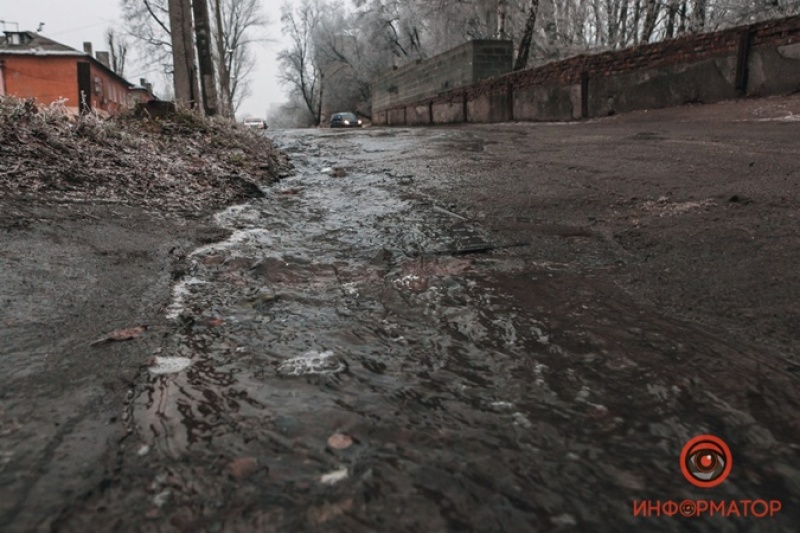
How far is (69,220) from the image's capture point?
2.85 m

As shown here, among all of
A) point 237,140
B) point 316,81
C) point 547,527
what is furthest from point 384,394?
point 316,81

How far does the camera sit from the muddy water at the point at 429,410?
948mm

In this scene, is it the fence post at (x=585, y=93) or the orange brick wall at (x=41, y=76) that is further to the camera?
the orange brick wall at (x=41, y=76)

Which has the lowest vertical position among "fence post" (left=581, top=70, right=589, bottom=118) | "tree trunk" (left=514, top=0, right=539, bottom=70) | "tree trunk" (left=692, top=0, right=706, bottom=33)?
"fence post" (left=581, top=70, right=589, bottom=118)

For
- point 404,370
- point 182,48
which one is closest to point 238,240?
point 404,370

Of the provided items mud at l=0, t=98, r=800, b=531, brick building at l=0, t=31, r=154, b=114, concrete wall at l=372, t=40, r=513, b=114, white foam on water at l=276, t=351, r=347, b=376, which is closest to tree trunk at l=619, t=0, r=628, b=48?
concrete wall at l=372, t=40, r=513, b=114

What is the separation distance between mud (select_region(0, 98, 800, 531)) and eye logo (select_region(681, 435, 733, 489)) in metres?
0.02

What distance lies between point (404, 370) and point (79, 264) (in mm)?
1689

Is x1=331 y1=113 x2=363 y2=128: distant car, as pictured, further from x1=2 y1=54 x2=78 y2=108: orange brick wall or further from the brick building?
x1=2 y1=54 x2=78 y2=108: orange brick wall

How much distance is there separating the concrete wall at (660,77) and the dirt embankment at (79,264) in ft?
26.5

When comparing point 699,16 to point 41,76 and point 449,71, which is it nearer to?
point 449,71

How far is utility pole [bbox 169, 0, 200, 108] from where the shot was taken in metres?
8.55

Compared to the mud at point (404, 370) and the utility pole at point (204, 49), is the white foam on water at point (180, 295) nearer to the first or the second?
the mud at point (404, 370)

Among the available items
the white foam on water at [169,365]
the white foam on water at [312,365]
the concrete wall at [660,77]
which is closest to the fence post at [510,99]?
the concrete wall at [660,77]
